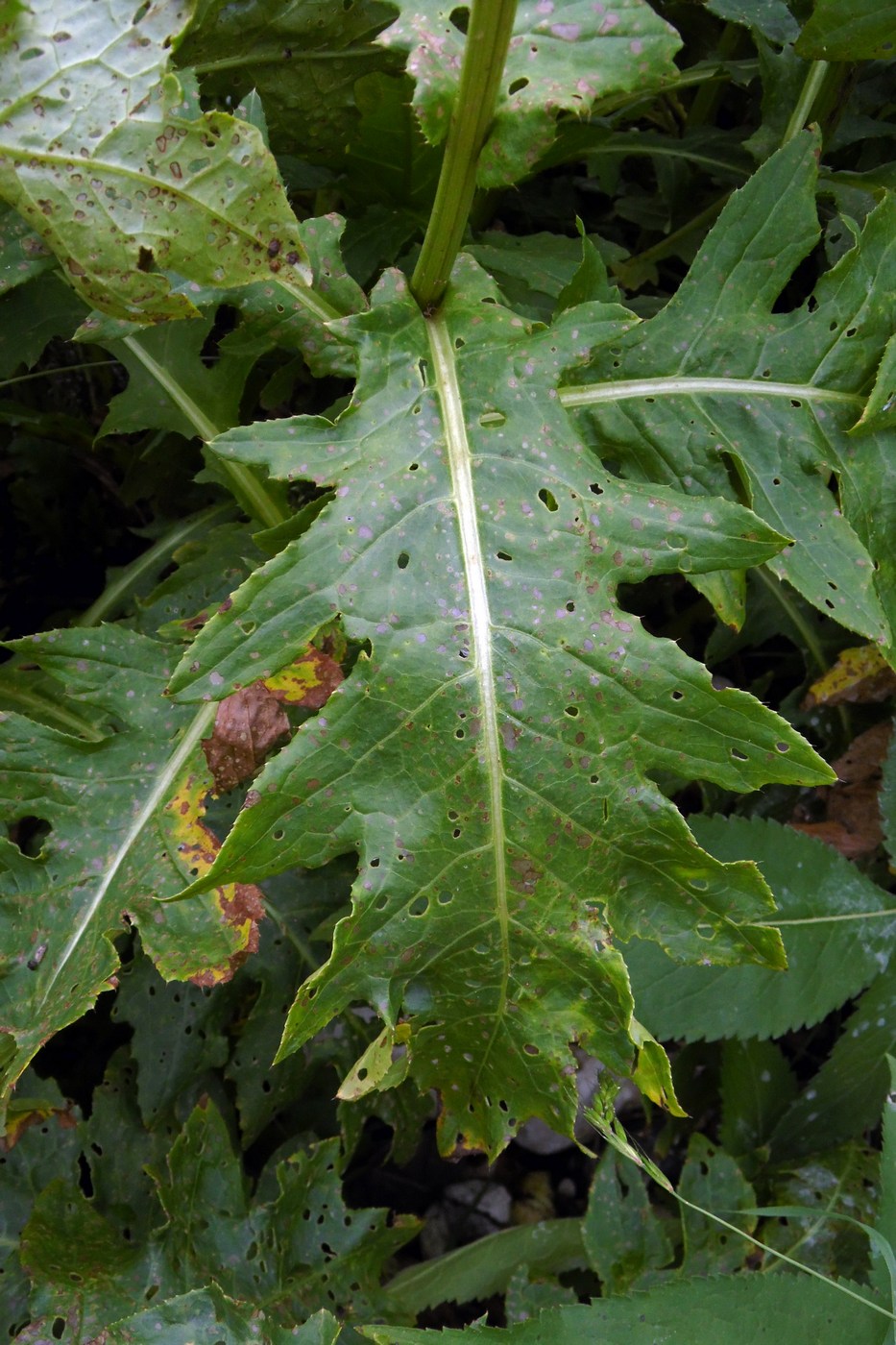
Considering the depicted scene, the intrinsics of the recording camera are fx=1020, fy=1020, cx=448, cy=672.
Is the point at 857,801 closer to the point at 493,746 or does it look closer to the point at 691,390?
the point at 691,390

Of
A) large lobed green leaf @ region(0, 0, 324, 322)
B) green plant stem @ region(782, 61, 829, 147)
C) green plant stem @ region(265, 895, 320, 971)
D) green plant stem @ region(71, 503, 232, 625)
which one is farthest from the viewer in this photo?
green plant stem @ region(71, 503, 232, 625)

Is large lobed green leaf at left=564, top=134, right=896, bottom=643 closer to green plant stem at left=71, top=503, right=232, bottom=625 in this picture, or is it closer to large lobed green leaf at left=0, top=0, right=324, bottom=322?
large lobed green leaf at left=0, top=0, right=324, bottom=322

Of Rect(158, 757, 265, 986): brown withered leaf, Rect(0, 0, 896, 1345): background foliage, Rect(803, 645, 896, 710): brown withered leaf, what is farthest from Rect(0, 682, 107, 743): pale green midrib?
Rect(803, 645, 896, 710): brown withered leaf

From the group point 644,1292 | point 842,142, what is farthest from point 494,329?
point 644,1292

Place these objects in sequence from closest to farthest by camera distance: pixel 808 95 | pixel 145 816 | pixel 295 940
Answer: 1. pixel 145 816
2. pixel 808 95
3. pixel 295 940

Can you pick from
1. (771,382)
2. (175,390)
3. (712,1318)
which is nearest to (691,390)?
(771,382)

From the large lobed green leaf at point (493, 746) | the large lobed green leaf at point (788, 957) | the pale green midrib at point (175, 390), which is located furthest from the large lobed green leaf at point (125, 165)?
the large lobed green leaf at point (788, 957)

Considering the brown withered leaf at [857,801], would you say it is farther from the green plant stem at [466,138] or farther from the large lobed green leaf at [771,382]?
the green plant stem at [466,138]
